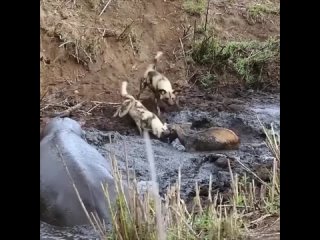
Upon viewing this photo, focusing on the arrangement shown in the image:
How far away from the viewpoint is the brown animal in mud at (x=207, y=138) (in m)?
2.39

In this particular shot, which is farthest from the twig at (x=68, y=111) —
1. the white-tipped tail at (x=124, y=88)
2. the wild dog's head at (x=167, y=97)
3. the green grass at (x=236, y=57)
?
the green grass at (x=236, y=57)

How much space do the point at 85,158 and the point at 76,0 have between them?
45 centimetres

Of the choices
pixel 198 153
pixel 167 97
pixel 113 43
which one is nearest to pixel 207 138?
pixel 198 153

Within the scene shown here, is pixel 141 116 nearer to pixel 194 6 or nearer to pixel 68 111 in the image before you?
pixel 68 111

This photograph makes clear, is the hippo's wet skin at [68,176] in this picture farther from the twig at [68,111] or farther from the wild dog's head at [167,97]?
the wild dog's head at [167,97]

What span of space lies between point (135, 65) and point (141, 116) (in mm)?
158

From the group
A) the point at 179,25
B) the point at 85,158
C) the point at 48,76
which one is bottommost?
the point at 85,158

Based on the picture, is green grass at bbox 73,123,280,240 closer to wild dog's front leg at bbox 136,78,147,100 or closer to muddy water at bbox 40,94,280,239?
muddy water at bbox 40,94,280,239

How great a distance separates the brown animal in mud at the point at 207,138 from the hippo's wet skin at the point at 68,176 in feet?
0.71

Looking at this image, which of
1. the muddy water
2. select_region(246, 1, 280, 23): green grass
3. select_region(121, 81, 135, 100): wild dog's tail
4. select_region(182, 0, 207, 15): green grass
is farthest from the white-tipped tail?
select_region(246, 1, 280, 23): green grass

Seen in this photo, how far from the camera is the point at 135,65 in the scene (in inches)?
96.3
